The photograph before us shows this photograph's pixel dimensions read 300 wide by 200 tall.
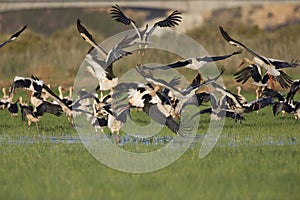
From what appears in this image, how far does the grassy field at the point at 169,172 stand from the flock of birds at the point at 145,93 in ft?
1.90

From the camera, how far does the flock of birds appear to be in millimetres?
12055

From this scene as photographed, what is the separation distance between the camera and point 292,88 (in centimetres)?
1484

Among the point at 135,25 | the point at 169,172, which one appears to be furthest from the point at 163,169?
the point at 135,25

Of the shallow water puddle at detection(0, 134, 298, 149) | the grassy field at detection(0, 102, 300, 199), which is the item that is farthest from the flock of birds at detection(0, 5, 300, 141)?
the grassy field at detection(0, 102, 300, 199)

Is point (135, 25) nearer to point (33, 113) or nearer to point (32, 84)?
point (33, 113)

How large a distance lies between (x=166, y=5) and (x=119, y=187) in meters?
53.7

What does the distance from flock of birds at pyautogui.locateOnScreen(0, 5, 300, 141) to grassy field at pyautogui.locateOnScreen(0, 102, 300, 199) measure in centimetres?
58

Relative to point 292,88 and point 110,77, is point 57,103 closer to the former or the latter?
point 110,77

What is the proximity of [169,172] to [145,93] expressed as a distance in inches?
104

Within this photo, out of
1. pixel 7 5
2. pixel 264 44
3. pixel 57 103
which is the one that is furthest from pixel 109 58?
pixel 7 5

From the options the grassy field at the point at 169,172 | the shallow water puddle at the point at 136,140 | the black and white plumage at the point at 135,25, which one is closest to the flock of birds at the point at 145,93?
the black and white plumage at the point at 135,25

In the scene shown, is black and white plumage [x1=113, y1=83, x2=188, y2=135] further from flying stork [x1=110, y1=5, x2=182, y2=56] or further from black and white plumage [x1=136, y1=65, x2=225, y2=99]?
flying stork [x1=110, y1=5, x2=182, y2=56]

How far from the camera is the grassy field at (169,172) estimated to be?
322 inches

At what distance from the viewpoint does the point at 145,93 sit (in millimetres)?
11844
